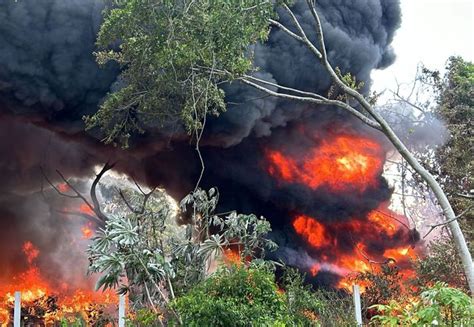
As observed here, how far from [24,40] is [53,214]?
9.87 metres

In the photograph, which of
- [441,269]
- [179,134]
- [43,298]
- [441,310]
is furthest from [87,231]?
[441,310]

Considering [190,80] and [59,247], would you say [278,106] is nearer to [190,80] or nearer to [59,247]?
[190,80]

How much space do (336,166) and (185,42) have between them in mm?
8598

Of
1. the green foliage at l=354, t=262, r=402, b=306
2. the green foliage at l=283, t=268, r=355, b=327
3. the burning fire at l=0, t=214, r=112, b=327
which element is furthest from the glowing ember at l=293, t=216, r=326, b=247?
the green foliage at l=283, t=268, r=355, b=327

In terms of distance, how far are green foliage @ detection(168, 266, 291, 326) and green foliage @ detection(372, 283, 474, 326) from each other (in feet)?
8.41

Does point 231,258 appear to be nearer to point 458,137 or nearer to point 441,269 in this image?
point 441,269

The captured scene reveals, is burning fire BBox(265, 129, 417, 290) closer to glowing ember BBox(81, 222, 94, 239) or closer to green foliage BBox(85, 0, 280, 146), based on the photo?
green foliage BBox(85, 0, 280, 146)

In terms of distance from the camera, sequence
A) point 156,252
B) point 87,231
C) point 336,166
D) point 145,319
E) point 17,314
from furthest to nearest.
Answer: point 87,231, point 336,166, point 17,314, point 156,252, point 145,319

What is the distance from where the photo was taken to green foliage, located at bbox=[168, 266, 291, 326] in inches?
295

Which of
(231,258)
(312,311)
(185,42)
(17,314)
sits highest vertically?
(185,42)

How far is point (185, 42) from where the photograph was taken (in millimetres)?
10352

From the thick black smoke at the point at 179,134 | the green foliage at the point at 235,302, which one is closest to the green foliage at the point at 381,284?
the thick black smoke at the point at 179,134

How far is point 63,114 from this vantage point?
1578 centimetres

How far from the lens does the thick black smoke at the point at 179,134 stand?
14.1 m
